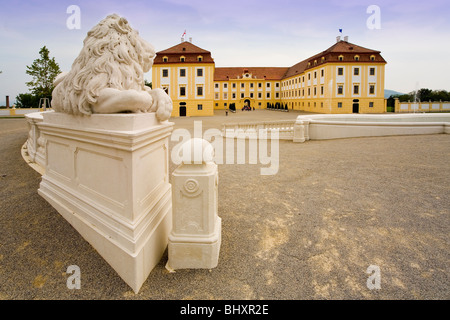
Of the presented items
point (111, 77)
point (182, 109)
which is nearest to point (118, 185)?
point (111, 77)

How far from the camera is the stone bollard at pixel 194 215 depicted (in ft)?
9.15

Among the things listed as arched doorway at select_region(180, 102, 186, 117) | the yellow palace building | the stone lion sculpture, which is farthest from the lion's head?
arched doorway at select_region(180, 102, 186, 117)

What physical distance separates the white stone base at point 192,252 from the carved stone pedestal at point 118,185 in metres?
0.23

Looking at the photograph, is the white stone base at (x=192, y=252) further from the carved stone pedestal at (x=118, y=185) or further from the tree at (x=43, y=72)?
the tree at (x=43, y=72)

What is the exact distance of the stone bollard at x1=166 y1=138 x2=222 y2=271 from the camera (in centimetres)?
279

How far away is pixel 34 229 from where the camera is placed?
3498 millimetres

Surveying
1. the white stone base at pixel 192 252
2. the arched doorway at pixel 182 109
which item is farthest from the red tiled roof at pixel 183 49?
the white stone base at pixel 192 252

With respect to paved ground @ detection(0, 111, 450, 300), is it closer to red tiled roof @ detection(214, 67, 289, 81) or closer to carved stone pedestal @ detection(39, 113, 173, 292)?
carved stone pedestal @ detection(39, 113, 173, 292)

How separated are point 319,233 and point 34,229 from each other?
3.48 metres

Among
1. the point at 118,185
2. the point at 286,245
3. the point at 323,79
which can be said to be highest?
the point at 323,79

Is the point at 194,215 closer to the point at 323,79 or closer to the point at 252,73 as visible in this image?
the point at 323,79

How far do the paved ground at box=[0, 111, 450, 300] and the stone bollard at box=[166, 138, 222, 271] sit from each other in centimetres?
14

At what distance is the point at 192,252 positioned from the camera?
115 inches

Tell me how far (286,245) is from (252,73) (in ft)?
223
